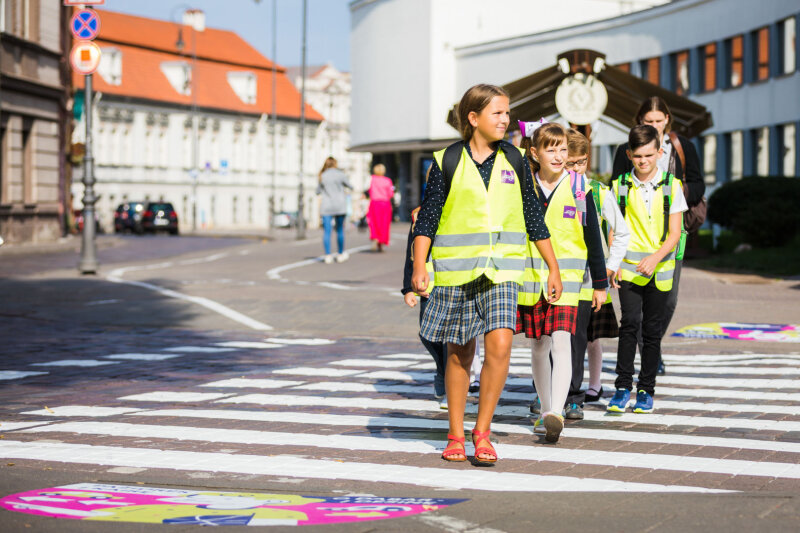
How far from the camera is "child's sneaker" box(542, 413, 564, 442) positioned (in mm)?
7129

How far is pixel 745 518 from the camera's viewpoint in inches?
204

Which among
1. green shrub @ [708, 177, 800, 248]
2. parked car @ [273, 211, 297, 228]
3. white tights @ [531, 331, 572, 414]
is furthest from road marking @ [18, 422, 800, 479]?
parked car @ [273, 211, 297, 228]

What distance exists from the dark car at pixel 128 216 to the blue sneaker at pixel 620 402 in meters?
62.4

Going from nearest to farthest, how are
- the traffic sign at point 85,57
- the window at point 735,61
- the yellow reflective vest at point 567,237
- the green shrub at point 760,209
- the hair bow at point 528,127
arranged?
the yellow reflective vest at point 567,237 < the hair bow at point 528,127 < the traffic sign at point 85,57 < the green shrub at point 760,209 < the window at point 735,61

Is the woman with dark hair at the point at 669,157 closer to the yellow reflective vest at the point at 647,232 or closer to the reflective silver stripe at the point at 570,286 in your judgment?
the yellow reflective vest at the point at 647,232

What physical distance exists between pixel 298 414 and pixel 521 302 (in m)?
1.83

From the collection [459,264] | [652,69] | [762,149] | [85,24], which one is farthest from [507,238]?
[652,69]

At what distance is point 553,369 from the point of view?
24.7 ft

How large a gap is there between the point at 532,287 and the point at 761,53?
3960 centimetres

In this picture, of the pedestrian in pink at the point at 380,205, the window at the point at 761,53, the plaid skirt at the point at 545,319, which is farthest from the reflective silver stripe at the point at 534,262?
the window at the point at 761,53

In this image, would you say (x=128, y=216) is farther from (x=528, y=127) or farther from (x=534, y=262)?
(x=534, y=262)

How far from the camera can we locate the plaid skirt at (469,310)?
6586 mm

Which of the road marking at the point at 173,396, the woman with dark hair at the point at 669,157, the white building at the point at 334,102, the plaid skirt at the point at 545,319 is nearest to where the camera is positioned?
the plaid skirt at the point at 545,319

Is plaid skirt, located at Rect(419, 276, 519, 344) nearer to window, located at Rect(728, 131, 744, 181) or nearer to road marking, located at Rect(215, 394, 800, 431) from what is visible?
road marking, located at Rect(215, 394, 800, 431)
